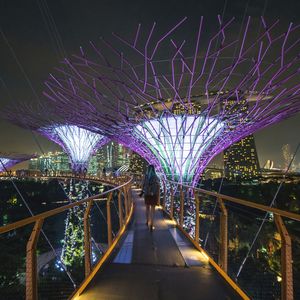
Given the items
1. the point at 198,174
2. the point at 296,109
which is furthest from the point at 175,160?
the point at 296,109

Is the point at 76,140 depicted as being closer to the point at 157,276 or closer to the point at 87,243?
the point at 87,243

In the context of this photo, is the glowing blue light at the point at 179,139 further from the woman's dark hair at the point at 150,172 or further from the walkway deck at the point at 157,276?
the walkway deck at the point at 157,276

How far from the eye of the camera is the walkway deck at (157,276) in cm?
391

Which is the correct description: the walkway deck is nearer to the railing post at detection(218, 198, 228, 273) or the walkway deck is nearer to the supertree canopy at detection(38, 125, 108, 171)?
the railing post at detection(218, 198, 228, 273)

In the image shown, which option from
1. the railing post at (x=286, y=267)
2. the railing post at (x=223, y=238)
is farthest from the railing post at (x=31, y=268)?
the railing post at (x=223, y=238)

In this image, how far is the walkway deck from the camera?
3.91 m

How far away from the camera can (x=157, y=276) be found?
461 cm

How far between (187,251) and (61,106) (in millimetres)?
13147

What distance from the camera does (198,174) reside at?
18531 millimetres

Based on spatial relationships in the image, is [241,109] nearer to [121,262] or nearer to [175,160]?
[175,160]

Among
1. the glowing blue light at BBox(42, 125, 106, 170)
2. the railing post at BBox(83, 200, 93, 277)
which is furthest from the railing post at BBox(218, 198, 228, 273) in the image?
the glowing blue light at BBox(42, 125, 106, 170)

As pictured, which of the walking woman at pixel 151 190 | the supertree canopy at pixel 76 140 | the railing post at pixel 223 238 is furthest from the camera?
the supertree canopy at pixel 76 140

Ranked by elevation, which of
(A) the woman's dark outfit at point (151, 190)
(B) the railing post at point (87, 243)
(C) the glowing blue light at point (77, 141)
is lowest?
(B) the railing post at point (87, 243)

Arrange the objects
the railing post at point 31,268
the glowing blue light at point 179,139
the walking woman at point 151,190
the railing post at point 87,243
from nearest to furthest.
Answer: the railing post at point 31,268 < the railing post at point 87,243 < the walking woman at point 151,190 < the glowing blue light at point 179,139
